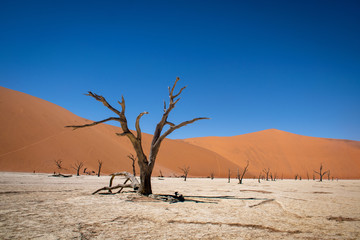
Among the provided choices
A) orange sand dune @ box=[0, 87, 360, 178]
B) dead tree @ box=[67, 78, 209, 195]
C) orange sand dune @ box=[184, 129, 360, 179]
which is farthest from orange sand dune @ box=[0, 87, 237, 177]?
dead tree @ box=[67, 78, 209, 195]

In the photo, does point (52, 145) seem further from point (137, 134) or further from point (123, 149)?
point (137, 134)

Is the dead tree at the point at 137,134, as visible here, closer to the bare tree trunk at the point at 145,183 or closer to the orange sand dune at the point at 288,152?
the bare tree trunk at the point at 145,183

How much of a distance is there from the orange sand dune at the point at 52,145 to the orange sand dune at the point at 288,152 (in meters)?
15.0

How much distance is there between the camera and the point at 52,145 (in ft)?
110

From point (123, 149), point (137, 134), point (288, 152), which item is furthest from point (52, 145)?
point (288, 152)

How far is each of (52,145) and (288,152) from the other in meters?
61.6

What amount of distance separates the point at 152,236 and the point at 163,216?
4.17 ft

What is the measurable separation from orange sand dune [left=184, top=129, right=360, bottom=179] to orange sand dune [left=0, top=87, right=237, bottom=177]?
1503cm

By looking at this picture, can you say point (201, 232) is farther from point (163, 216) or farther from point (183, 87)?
point (183, 87)

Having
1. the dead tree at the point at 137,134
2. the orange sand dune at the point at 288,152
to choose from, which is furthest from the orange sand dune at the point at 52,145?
the dead tree at the point at 137,134

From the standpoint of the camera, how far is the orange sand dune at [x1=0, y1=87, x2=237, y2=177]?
29562 millimetres

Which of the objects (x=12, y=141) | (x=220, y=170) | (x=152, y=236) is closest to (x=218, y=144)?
(x=220, y=170)

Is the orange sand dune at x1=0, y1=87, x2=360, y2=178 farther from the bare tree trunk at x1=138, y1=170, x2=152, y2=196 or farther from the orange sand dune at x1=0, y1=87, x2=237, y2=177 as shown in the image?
the bare tree trunk at x1=138, y1=170, x2=152, y2=196

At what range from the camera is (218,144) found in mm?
73250
